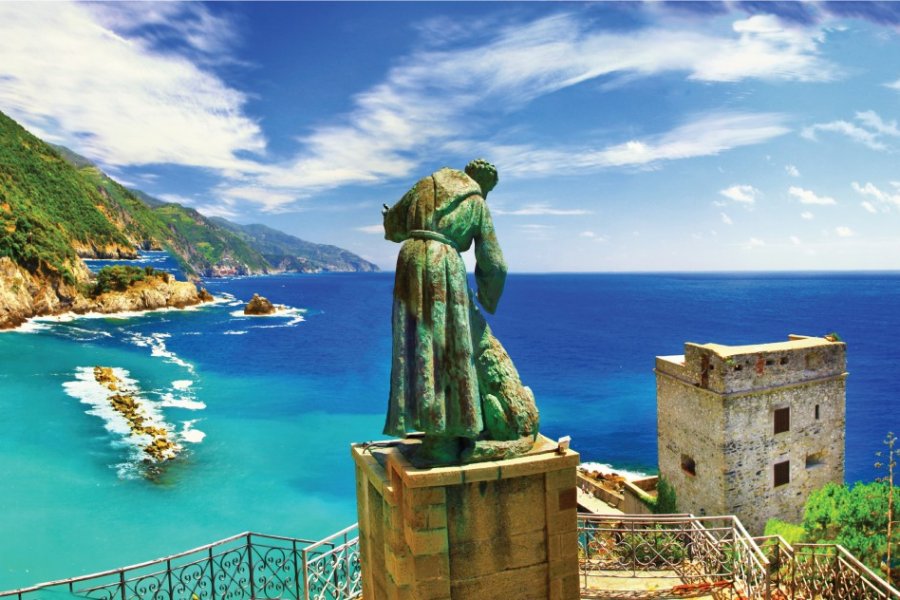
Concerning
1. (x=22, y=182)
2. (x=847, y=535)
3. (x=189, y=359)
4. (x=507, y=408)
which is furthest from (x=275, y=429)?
(x=22, y=182)

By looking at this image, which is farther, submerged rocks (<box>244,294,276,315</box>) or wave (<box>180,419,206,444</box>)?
submerged rocks (<box>244,294,276,315</box>)

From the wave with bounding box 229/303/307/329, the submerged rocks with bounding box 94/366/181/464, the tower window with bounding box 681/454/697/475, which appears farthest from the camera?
the wave with bounding box 229/303/307/329

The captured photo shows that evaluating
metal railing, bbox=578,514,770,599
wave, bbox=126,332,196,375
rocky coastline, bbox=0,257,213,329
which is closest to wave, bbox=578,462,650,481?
metal railing, bbox=578,514,770,599

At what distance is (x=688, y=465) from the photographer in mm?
22328

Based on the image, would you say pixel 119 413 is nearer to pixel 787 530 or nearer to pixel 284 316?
pixel 787 530

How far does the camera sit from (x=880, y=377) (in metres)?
53.7

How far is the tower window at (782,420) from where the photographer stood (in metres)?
21.5

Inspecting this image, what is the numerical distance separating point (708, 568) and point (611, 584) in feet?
5.58

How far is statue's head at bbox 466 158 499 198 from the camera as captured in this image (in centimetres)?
589

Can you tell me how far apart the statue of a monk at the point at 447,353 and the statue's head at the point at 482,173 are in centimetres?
32

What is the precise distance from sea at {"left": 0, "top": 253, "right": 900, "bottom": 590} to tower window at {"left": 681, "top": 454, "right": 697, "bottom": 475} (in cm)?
1071

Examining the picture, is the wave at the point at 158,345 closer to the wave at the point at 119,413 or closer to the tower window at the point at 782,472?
the wave at the point at 119,413

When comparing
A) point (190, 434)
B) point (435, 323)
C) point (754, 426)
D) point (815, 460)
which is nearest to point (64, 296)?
point (190, 434)

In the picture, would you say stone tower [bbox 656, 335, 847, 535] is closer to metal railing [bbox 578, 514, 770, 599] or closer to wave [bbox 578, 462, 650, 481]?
wave [bbox 578, 462, 650, 481]
